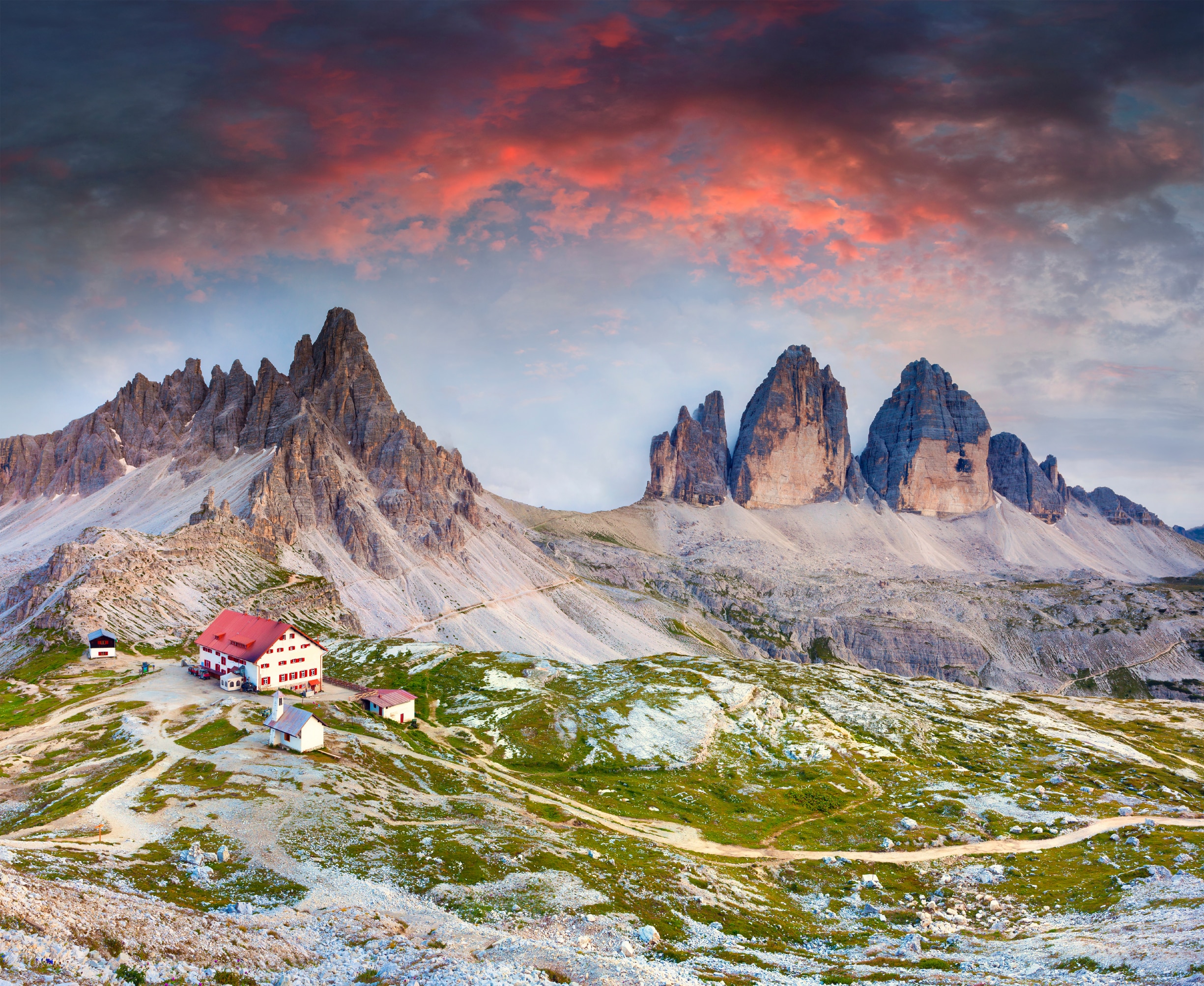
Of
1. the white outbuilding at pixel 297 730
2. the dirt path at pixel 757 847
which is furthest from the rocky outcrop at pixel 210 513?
the dirt path at pixel 757 847

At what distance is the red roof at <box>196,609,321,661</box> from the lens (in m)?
105

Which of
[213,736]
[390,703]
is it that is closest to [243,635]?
[390,703]

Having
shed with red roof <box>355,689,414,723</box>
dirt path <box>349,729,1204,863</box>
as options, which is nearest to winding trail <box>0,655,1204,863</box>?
dirt path <box>349,729,1204,863</box>

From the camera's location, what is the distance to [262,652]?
104 meters

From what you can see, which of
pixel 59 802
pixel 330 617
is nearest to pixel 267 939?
pixel 59 802

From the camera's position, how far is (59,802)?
59.7 m

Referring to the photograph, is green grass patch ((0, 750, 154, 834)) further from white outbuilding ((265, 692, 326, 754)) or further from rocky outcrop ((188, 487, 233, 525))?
rocky outcrop ((188, 487, 233, 525))

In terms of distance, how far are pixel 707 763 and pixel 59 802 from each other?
8074 centimetres

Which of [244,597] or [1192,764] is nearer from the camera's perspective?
[1192,764]

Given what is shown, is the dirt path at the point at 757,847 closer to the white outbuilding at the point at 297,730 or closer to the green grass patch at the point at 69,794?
the white outbuilding at the point at 297,730

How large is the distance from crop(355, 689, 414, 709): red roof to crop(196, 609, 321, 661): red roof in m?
13.0

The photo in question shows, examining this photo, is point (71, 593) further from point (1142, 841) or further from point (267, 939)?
point (1142, 841)

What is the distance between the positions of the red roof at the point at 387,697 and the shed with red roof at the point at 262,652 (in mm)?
9485

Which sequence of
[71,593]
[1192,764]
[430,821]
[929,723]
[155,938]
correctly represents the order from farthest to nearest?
[929,723]
[71,593]
[1192,764]
[430,821]
[155,938]
